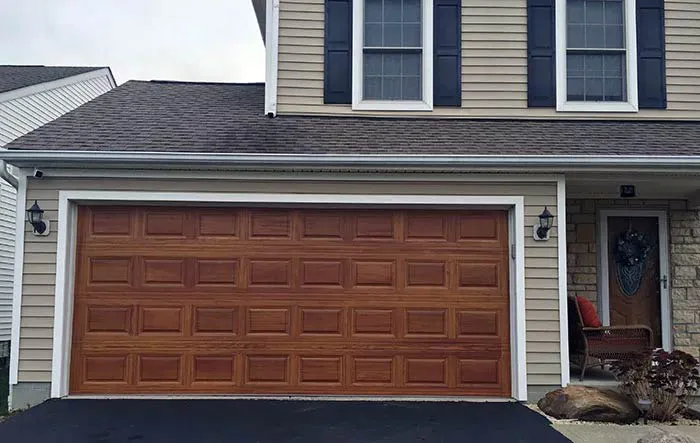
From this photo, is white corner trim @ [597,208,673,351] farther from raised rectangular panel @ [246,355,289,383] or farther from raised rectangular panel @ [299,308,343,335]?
raised rectangular panel @ [246,355,289,383]

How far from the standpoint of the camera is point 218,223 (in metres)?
7.04

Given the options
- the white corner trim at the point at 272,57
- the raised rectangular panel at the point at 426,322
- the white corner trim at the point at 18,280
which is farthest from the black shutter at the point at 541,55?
the white corner trim at the point at 18,280

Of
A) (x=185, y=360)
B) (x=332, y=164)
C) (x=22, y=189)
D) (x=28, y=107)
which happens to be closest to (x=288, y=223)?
(x=332, y=164)

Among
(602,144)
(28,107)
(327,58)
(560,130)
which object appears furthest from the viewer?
(28,107)

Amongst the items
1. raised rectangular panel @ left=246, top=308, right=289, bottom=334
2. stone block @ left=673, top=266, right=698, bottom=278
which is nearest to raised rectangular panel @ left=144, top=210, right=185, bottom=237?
raised rectangular panel @ left=246, top=308, right=289, bottom=334

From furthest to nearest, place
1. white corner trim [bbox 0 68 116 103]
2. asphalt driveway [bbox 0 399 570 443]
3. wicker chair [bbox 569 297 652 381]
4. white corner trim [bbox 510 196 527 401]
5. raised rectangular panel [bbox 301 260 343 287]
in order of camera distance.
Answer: white corner trim [bbox 0 68 116 103]
wicker chair [bbox 569 297 652 381]
raised rectangular panel [bbox 301 260 343 287]
white corner trim [bbox 510 196 527 401]
asphalt driveway [bbox 0 399 570 443]

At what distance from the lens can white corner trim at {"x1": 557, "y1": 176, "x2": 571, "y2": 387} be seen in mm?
6828

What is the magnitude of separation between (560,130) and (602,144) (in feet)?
2.02

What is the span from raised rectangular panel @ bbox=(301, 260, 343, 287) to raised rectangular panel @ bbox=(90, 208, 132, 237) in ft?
6.01

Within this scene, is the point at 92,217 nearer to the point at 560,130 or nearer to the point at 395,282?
the point at 395,282

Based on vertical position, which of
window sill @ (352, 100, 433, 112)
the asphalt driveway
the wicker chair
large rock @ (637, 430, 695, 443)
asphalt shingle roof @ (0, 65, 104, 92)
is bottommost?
the asphalt driveway

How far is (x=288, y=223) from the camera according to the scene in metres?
7.07

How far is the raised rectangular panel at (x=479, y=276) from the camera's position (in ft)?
23.1

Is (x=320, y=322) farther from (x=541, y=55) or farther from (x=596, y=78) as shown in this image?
(x=596, y=78)
